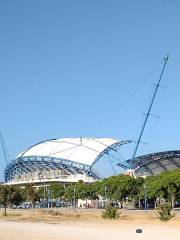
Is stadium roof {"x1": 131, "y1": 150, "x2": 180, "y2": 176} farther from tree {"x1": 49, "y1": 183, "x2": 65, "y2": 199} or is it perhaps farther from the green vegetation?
the green vegetation

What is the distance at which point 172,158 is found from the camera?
192625mm

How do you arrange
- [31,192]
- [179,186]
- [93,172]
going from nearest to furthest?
[179,186]
[31,192]
[93,172]

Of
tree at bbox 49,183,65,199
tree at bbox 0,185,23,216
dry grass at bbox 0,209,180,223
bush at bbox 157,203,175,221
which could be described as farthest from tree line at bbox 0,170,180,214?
bush at bbox 157,203,175,221

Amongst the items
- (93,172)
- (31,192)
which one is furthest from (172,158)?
(31,192)

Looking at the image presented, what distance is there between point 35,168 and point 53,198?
1489 inches

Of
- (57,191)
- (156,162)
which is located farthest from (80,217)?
(156,162)

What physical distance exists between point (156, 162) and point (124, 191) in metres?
79.1

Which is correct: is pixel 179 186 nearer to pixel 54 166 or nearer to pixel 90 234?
pixel 90 234

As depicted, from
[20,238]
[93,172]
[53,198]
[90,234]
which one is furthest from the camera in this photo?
[93,172]

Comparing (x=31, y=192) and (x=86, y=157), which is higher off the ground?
(x=86, y=157)

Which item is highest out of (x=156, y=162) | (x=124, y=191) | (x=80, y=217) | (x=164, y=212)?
(x=156, y=162)

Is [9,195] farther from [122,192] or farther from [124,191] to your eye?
[124,191]

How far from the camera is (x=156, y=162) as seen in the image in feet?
634

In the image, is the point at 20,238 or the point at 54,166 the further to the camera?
the point at 54,166
